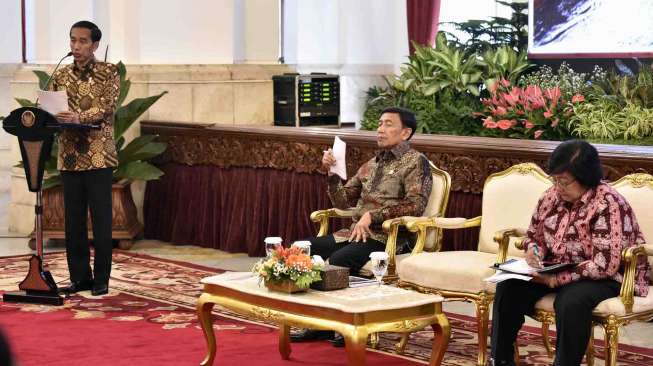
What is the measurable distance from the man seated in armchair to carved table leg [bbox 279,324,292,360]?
332 millimetres

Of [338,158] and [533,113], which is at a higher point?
[533,113]

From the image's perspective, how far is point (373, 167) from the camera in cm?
609

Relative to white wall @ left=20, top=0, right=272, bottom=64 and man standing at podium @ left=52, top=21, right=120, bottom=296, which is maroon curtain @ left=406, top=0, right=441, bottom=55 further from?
man standing at podium @ left=52, top=21, right=120, bottom=296

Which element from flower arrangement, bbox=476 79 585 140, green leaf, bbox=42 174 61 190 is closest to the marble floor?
green leaf, bbox=42 174 61 190

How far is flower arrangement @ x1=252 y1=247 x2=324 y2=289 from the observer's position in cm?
469

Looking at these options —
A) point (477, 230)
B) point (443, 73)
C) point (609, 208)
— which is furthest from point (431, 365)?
point (443, 73)

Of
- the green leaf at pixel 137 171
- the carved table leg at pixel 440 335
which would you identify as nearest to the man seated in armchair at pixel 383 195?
the carved table leg at pixel 440 335

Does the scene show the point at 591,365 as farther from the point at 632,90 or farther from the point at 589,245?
the point at 632,90

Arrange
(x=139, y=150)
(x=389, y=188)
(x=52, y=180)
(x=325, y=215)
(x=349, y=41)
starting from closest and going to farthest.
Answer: (x=389, y=188)
(x=325, y=215)
(x=52, y=180)
(x=139, y=150)
(x=349, y=41)

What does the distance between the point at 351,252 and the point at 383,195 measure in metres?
0.41

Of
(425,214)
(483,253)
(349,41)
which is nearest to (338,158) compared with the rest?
(425,214)

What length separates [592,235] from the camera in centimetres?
466

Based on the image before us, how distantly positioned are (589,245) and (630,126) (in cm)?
401

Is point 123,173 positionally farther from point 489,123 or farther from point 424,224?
point 424,224
